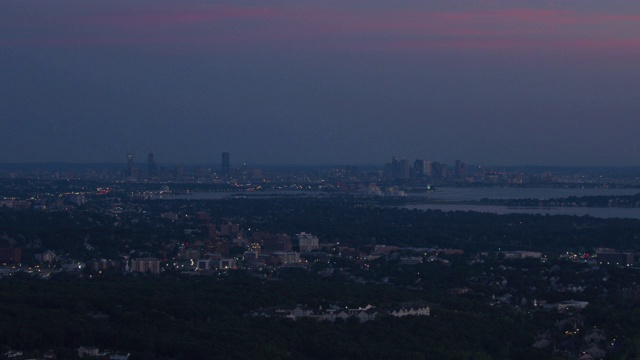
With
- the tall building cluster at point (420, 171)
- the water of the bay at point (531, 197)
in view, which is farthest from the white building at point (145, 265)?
the tall building cluster at point (420, 171)

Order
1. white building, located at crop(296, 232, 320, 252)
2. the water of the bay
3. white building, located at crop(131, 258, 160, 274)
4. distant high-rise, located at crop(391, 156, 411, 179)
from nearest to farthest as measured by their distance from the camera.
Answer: white building, located at crop(131, 258, 160, 274), white building, located at crop(296, 232, 320, 252), the water of the bay, distant high-rise, located at crop(391, 156, 411, 179)

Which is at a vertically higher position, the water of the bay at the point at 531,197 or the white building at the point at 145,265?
the white building at the point at 145,265

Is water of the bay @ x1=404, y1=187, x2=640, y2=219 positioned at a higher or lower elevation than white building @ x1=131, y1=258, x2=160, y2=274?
lower

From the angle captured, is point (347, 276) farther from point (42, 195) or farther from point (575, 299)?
point (42, 195)

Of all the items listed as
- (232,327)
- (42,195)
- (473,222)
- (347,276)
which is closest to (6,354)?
(232,327)

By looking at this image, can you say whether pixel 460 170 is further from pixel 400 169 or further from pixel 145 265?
pixel 145 265

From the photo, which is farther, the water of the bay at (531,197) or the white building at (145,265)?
the water of the bay at (531,197)

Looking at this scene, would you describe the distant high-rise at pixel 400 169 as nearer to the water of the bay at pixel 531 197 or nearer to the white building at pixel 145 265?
the water of the bay at pixel 531 197

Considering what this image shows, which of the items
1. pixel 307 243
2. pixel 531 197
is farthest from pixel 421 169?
pixel 307 243

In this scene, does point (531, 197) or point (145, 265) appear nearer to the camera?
point (145, 265)

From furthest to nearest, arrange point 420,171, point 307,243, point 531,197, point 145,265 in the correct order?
point 420,171, point 531,197, point 307,243, point 145,265

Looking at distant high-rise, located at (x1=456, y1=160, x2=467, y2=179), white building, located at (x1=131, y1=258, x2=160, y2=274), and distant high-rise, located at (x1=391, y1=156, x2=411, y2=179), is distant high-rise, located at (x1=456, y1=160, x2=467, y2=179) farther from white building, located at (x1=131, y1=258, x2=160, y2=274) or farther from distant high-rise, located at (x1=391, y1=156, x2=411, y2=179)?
white building, located at (x1=131, y1=258, x2=160, y2=274)

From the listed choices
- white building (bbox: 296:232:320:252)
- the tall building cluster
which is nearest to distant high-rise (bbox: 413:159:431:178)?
the tall building cluster
